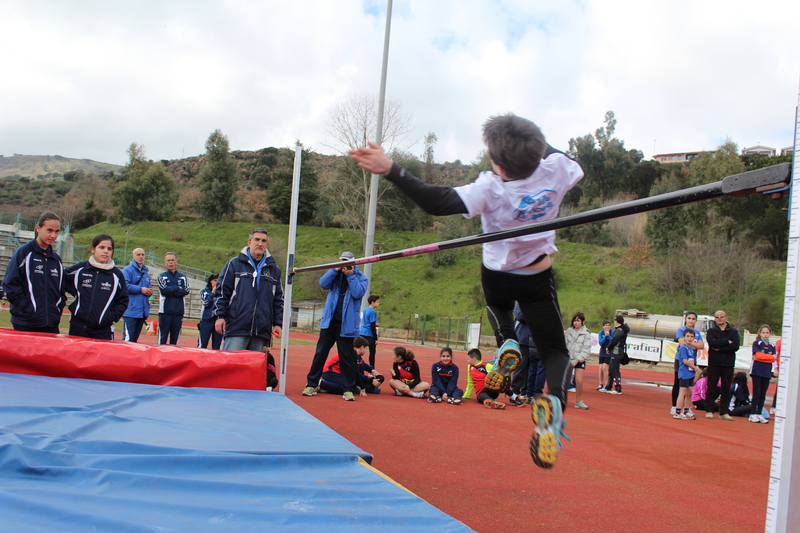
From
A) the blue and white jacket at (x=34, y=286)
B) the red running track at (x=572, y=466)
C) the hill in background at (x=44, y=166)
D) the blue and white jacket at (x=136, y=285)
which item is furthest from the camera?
the hill in background at (x=44, y=166)

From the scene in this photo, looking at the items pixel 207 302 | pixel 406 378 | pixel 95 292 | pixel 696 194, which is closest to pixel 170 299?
pixel 207 302

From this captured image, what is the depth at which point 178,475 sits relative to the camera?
7.59ft

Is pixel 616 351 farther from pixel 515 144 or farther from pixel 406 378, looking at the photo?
pixel 515 144

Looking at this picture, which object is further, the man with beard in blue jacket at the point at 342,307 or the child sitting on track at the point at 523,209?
the man with beard in blue jacket at the point at 342,307

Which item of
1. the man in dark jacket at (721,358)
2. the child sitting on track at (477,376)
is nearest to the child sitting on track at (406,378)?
the child sitting on track at (477,376)

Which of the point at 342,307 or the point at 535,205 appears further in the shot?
the point at 342,307

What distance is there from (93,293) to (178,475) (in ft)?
10.8

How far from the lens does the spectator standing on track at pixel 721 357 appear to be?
7594 mm

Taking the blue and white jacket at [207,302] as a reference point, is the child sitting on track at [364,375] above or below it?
below

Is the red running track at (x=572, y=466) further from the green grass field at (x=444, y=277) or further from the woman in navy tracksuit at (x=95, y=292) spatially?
the green grass field at (x=444, y=277)

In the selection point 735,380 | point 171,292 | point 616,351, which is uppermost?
point 171,292

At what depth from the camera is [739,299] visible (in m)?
24.2

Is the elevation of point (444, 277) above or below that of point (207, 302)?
above

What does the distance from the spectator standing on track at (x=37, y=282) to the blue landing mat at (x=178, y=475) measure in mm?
1461
